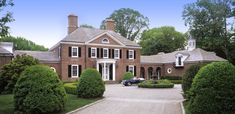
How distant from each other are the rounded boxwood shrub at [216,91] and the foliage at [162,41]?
176 feet

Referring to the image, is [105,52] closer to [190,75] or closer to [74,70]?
[74,70]

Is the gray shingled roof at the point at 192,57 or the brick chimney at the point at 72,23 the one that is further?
the brick chimney at the point at 72,23

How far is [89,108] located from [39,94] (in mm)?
3692

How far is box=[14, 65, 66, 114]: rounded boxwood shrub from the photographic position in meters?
15.0

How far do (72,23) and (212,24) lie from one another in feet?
72.1

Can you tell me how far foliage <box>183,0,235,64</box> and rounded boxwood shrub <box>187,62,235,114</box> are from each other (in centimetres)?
3761

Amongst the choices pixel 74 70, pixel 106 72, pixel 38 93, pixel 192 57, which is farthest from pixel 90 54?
pixel 38 93

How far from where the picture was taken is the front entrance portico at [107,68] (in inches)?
1700

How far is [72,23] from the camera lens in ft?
151

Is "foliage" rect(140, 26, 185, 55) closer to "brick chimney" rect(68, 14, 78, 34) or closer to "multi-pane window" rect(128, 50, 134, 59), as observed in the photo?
"multi-pane window" rect(128, 50, 134, 59)

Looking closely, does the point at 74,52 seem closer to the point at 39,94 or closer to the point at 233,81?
the point at 39,94

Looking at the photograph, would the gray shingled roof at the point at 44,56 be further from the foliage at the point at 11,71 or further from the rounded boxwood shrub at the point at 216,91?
the rounded boxwood shrub at the point at 216,91

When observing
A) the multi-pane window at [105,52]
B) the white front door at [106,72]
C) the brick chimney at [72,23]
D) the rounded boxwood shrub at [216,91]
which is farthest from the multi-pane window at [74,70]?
the rounded boxwood shrub at [216,91]

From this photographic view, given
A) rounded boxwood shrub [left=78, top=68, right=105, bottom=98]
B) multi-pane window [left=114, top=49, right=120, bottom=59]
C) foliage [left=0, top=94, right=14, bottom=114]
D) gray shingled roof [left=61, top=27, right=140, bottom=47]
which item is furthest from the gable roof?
foliage [left=0, top=94, right=14, bottom=114]
